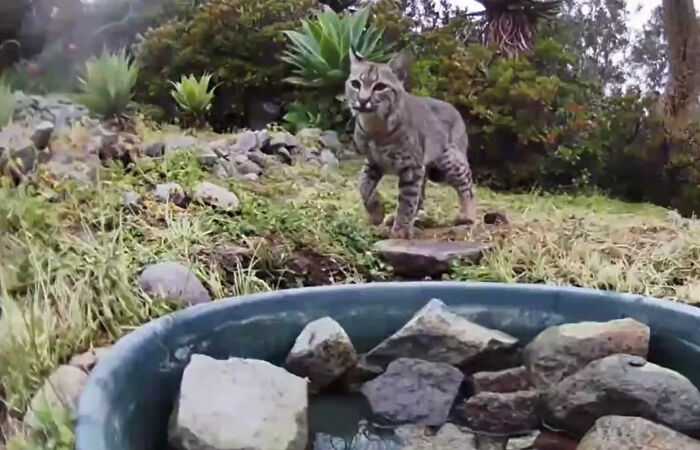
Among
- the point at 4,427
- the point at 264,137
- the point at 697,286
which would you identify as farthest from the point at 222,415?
the point at 264,137

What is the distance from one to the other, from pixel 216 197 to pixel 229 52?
3002 mm

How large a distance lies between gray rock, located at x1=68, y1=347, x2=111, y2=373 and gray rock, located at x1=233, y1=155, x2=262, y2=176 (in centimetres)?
193

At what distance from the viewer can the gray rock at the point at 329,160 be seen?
4.42 metres

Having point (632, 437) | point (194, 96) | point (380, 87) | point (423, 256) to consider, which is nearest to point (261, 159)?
point (194, 96)

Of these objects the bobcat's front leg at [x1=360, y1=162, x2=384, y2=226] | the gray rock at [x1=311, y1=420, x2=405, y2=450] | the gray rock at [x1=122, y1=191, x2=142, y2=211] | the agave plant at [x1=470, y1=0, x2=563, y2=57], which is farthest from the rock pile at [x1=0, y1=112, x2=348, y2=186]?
the agave plant at [x1=470, y1=0, x2=563, y2=57]

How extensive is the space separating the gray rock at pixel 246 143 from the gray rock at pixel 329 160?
40 centimetres

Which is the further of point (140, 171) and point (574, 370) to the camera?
point (140, 171)

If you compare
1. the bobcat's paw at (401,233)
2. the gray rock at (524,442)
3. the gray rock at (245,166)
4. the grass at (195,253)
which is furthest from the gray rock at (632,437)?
the gray rock at (245,166)

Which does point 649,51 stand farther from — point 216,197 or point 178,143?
point 216,197

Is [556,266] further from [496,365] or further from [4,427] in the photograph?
[4,427]

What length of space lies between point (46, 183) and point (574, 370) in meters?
1.99

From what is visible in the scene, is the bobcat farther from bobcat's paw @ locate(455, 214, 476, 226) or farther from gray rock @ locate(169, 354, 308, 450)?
gray rock @ locate(169, 354, 308, 450)

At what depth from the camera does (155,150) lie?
377 centimetres

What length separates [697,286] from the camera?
8.14ft
